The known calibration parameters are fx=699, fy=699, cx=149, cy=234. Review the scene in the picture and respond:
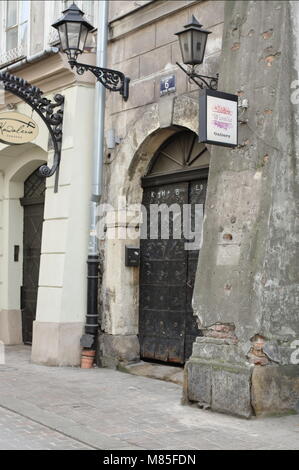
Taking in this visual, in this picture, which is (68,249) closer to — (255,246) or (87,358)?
(87,358)

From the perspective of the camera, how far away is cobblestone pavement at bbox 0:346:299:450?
584 centimetres

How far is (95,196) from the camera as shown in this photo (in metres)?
9.98

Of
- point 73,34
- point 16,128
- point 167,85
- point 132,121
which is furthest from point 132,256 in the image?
point 73,34

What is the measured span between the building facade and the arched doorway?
0.07ft

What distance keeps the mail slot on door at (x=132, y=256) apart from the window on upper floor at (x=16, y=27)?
4183 millimetres

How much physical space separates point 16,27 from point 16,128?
2967mm

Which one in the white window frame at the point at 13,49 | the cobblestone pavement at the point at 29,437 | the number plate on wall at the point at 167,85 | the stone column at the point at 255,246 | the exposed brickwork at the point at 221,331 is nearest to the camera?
the cobblestone pavement at the point at 29,437

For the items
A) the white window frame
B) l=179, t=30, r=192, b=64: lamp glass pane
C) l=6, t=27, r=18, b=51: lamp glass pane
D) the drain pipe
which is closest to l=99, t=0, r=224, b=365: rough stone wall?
the drain pipe

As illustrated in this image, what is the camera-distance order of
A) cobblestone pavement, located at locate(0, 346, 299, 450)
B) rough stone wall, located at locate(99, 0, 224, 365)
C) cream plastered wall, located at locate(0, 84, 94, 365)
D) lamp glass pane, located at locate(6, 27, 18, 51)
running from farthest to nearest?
lamp glass pane, located at locate(6, 27, 18, 51)
cream plastered wall, located at locate(0, 84, 94, 365)
rough stone wall, located at locate(99, 0, 224, 365)
cobblestone pavement, located at locate(0, 346, 299, 450)

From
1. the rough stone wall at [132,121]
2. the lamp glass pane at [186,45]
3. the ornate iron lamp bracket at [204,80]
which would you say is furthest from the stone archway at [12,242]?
the lamp glass pane at [186,45]

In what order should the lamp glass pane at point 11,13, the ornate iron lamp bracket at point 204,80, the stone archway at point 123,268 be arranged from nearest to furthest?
the ornate iron lamp bracket at point 204,80
the stone archway at point 123,268
the lamp glass pane at point 11,13

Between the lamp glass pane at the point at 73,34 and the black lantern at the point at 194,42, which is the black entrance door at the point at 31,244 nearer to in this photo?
the lamp glass pane at the point at 73,34

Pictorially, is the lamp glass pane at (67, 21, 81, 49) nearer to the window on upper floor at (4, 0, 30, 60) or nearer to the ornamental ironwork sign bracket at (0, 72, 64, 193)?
the ornamental ironwork sign bracket at (0, 72, 64, 193)

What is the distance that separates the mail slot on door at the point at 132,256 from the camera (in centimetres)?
966
